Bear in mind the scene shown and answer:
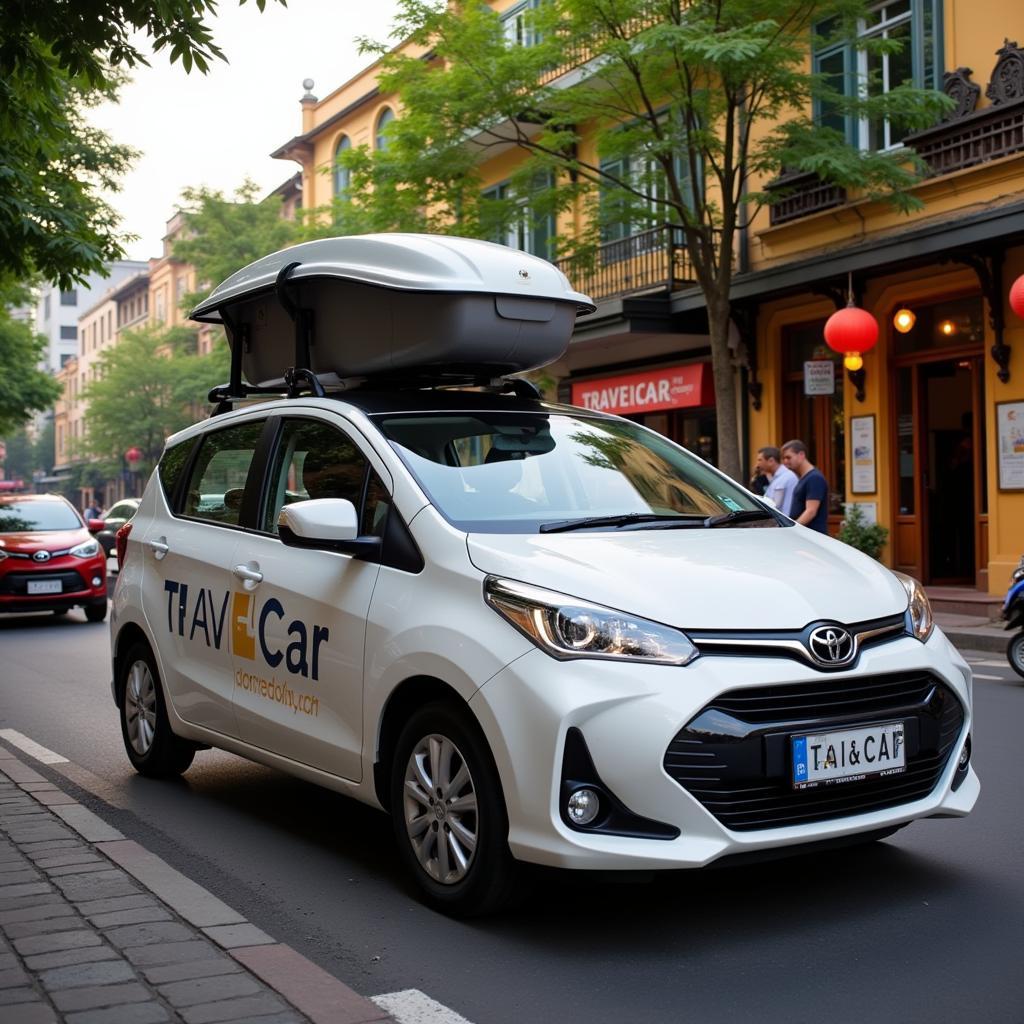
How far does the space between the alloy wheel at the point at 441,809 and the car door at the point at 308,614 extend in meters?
0.36

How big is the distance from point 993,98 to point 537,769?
13.8 meters

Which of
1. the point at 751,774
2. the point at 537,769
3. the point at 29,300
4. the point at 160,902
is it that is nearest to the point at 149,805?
the point at 160,902

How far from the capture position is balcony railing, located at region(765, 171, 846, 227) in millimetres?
18016

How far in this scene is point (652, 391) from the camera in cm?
2219

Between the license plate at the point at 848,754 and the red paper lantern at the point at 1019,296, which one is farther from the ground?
the red paper lantern at the point at 1019,296

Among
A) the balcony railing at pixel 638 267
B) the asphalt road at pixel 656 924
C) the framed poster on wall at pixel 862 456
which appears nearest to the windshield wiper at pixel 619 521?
the asphalt road at pixel 656 924

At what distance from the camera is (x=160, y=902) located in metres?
4.36

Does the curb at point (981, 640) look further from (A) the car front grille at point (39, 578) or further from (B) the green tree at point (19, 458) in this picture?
(B) the green tree at point (19, 458)

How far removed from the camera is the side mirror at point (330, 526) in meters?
4.75

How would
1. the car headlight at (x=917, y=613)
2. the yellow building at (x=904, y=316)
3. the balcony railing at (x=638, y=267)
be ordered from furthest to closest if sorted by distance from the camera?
the balcony railing at (x=638, y=267) < the yellow building at (x=904, y=316) < the car headlight at (x=917, y=613)

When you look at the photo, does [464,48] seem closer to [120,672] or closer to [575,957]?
[120,672]

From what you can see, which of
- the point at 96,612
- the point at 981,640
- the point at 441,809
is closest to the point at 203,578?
the point at 441,809

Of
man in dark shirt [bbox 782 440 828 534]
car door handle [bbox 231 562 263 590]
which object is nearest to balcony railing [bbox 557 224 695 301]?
man in dark shirt [bbox 782 440 828 534]

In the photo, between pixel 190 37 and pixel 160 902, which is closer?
pixel 160 902
